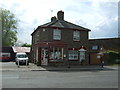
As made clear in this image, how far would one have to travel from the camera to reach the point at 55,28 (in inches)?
1187

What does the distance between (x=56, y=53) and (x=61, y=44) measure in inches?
62.0

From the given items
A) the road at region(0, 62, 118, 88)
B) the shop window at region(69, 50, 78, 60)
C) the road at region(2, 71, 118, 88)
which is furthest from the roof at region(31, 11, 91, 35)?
the road at region(2, 71, 118, 88)

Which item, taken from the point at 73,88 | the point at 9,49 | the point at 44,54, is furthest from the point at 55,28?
the point at 9,49

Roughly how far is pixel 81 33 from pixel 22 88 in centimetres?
2340

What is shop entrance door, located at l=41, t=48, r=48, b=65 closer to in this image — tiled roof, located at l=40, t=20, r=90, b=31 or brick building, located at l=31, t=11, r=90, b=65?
brick building, located at l=31, t=11, r=90, b=65

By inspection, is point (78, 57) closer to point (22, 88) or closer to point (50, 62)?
point (50, 62)

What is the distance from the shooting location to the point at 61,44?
29281mm

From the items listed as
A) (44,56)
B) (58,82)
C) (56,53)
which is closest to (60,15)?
(56,53)

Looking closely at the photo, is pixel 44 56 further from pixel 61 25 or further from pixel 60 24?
pixel 60 24

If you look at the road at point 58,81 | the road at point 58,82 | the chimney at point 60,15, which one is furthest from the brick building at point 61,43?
the road at point 58,82

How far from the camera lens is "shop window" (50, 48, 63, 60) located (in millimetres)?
29297

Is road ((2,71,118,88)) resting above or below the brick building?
below

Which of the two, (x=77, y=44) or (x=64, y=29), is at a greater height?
(x=64, y=29)

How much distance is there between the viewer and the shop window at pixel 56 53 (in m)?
29.3
